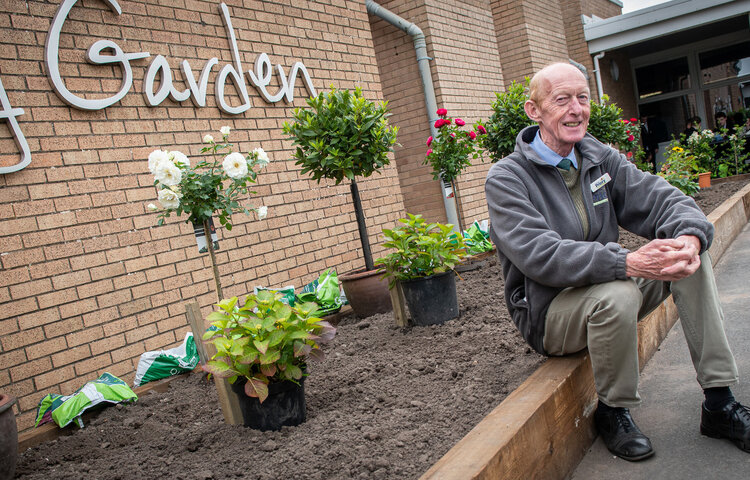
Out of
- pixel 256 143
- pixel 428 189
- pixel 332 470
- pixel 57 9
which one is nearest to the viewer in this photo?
pixel 332 470

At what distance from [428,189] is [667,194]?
5.68 metres

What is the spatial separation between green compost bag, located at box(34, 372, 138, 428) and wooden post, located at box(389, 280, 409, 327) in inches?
67.2

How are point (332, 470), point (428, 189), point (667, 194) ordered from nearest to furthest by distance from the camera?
point (332, 470), point (667, 194), point (428, 189)

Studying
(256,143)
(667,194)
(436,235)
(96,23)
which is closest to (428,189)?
(256,143)

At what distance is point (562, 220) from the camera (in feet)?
8.19

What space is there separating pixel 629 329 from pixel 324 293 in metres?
2.91

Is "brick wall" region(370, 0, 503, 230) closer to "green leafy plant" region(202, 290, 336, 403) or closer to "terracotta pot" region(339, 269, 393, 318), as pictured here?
"terracotta pot" region(339, 269, 393, 318)

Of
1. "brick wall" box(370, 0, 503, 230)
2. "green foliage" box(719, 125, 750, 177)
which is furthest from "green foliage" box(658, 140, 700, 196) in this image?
"green foliage" box(719, 125, 750, 177)

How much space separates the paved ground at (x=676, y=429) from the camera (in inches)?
82.1

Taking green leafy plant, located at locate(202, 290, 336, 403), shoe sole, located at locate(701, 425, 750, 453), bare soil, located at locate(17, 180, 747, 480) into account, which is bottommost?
shoe sole, located at locate(701, 425, 750, 453)

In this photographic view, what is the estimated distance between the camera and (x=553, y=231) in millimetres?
2322

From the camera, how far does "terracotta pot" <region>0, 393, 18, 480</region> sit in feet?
7.67

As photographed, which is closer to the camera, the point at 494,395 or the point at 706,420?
the point at 706,420

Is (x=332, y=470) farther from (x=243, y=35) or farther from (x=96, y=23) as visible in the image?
(x=243, y=35)
